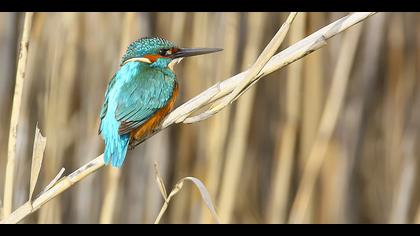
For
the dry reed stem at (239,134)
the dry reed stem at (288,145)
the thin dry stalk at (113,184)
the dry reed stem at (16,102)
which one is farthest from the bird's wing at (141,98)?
the dry reed stem at (288,145)

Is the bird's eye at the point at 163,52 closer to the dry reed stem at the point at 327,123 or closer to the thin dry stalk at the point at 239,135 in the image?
the thin dry stalk at the point at 239,135

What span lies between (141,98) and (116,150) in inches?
9.8

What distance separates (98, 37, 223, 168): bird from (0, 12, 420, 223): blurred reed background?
10 centimetres

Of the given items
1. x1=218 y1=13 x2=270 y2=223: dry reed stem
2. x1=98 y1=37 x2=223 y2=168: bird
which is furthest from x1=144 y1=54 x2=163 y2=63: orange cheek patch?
x1=218 y1=13 x2=270 y2=223: dry reed stem

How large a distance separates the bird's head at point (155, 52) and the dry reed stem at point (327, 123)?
64 cm

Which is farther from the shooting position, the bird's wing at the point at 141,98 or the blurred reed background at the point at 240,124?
the blurred reed background at the point at 240,124

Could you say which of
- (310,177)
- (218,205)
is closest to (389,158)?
(310,177)

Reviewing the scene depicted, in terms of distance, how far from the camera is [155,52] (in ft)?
6.24

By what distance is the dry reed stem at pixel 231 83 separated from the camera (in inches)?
53.2

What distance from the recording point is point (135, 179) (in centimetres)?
269

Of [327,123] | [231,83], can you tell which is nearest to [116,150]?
[231,83]

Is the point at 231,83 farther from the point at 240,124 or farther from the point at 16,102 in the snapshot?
the point at 240,124

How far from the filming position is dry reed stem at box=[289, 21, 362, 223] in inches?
91.0

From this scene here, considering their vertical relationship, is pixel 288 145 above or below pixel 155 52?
below
